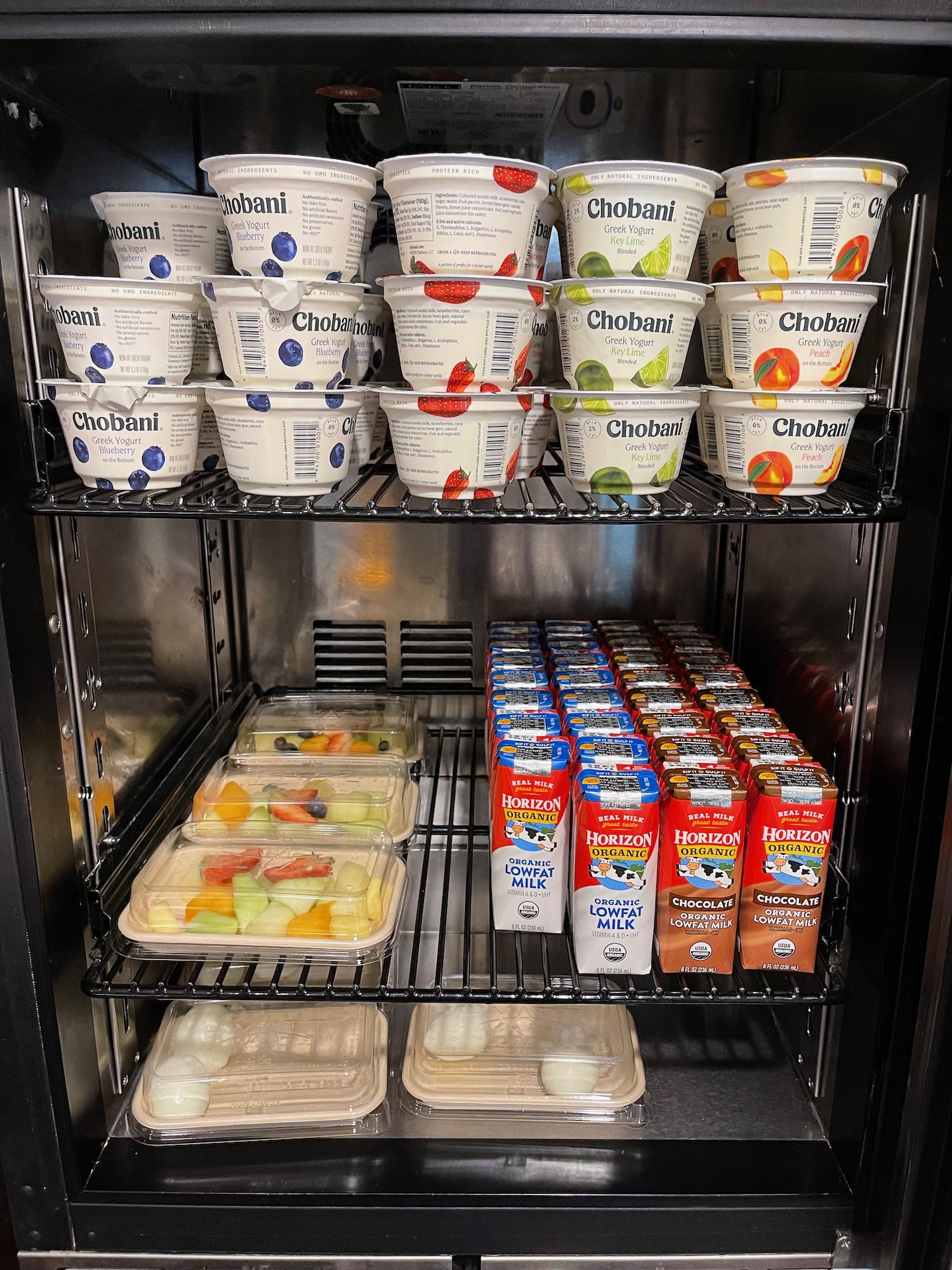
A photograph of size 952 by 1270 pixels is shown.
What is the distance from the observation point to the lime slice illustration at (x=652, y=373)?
927mm

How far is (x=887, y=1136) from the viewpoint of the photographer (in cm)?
95

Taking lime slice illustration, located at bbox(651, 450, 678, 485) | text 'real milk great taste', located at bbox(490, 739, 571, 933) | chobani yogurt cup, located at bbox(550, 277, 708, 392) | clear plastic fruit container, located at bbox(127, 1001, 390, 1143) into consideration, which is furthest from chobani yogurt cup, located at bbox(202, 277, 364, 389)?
clear plastic fruit container, located at bbox(127, 1001, 390, 1143)

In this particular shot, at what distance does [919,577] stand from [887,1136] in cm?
60

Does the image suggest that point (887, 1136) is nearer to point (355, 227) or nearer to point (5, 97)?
point (355, 227)

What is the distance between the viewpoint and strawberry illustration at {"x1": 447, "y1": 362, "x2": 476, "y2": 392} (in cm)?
92

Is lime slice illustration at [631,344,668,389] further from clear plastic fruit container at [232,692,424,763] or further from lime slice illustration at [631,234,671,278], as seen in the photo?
clear plastic fruit container at [232,692,424,763]

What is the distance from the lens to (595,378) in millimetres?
937

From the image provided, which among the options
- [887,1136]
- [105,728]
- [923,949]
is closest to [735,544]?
[923,949]

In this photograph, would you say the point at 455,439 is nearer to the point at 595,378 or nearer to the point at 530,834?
the point at 595,378

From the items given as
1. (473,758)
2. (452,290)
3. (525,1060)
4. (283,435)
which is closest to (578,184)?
(452,290)

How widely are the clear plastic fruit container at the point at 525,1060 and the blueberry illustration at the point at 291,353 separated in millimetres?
871

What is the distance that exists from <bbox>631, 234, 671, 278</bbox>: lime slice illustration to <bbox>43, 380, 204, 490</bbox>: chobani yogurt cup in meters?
0.48

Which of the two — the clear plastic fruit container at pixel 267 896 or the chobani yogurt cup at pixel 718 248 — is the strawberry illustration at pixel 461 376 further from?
the clear plastic fruit container at pixel 267 896

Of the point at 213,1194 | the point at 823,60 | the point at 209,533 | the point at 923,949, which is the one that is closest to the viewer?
the point at 823,60
